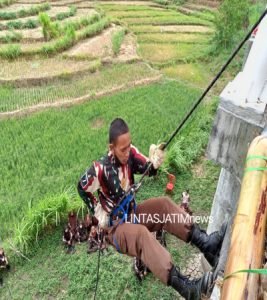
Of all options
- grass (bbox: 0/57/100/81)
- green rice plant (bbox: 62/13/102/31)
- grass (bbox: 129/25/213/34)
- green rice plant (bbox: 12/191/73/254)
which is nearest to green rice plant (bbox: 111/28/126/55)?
grass (bbox: 129/25/213/34)

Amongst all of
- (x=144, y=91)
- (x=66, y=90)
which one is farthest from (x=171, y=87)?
(x=66, y=90)

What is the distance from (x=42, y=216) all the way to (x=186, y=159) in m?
2.62

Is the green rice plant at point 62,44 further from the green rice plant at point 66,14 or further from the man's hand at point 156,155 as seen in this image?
the man's hand at point 156,155

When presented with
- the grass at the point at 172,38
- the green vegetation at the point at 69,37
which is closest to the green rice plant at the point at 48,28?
the green vegetation at the point at 69,37

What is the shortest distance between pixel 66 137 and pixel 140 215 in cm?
489

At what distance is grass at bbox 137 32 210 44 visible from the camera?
14125 millimetres

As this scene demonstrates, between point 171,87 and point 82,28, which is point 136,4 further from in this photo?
point 171,87

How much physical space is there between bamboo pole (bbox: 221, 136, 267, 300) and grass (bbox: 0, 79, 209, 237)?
15.3 feet

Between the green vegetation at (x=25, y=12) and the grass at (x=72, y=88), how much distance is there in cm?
528

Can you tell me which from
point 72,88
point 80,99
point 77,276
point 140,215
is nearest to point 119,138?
point 140,215

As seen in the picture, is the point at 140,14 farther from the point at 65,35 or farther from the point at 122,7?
the point at 65,35

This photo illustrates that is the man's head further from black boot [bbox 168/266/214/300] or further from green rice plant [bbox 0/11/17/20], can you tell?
green rice plant [bbox 0/11/17/20]

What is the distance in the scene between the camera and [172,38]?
14523 millimetres

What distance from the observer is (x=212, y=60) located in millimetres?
12414
